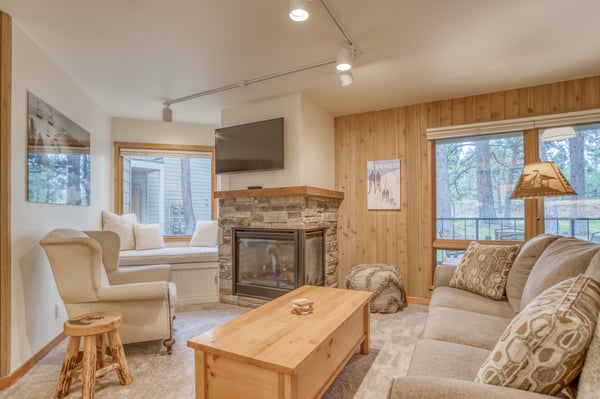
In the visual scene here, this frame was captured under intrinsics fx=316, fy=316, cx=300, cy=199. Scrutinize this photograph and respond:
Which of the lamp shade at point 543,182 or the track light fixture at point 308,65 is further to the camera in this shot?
the lamp shade at point 543,182

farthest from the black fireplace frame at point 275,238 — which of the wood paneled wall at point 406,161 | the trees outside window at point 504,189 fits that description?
the trees outside window at point 504,189

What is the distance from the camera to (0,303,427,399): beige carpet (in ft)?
6.32

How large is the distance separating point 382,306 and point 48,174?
334 centimetres

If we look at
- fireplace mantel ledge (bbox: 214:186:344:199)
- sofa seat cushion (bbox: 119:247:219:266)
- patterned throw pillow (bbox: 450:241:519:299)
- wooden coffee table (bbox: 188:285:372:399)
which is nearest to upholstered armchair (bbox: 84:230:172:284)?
sofa seat cushion (bbox: 119:247:219:266)

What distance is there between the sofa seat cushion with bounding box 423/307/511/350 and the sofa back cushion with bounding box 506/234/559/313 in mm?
274

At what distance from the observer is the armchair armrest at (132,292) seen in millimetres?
2166

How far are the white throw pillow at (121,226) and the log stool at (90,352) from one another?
6.80 ft

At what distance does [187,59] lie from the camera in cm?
274

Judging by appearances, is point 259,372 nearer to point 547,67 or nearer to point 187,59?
point 187,59

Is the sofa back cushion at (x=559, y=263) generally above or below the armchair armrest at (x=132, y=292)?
above

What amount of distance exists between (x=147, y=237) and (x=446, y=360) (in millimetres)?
3815

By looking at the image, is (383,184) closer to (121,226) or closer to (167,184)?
(167,184)

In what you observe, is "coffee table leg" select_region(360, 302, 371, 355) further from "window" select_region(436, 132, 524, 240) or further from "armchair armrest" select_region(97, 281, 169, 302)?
"window" select_region(436, 132, 524, 240)

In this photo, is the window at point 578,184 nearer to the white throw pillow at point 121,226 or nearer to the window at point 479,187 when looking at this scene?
the window at point 479,187
